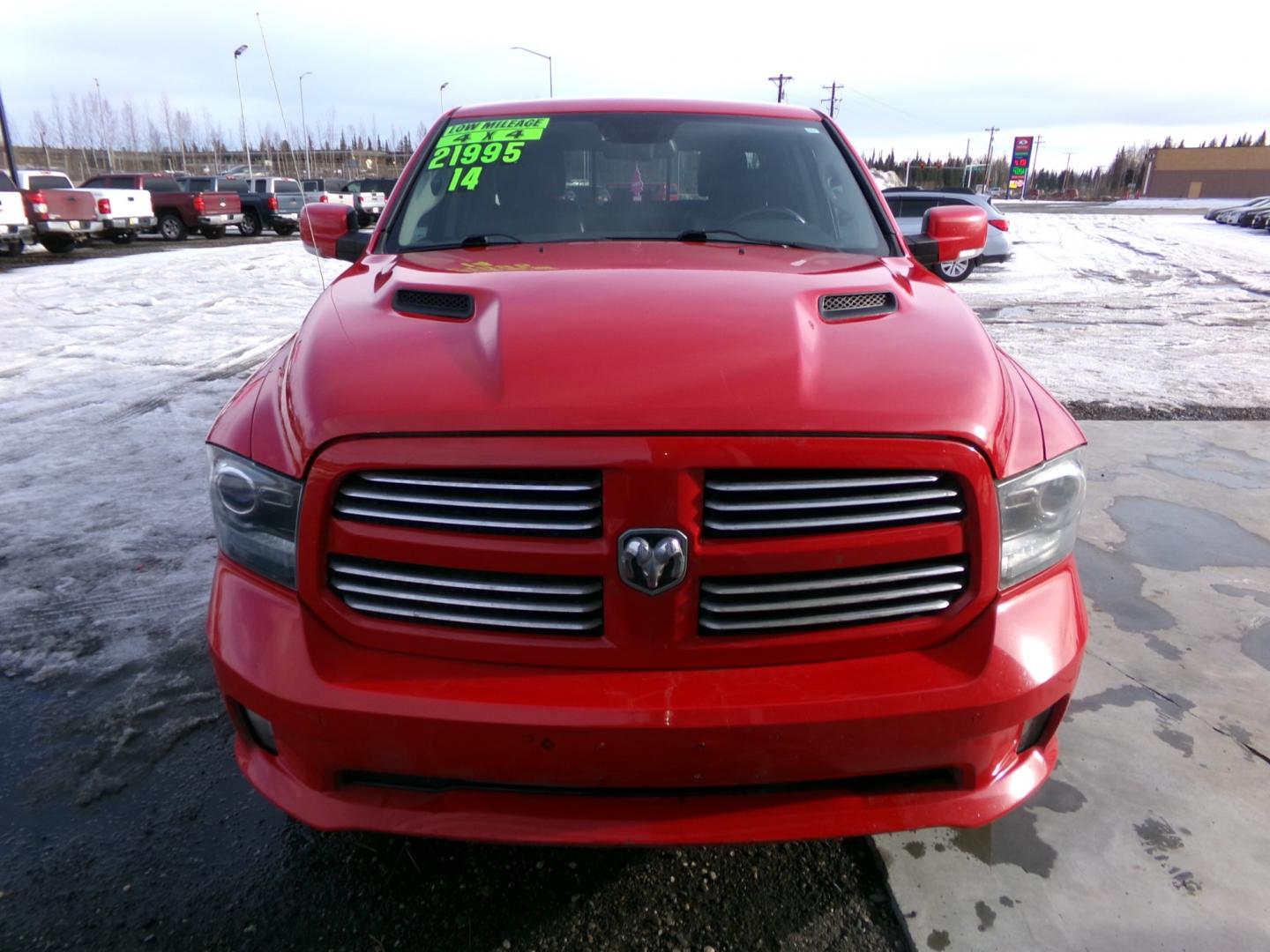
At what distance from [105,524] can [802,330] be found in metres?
3.51

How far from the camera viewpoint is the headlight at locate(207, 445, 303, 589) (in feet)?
5.40

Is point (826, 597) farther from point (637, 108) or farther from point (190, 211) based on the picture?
point (190, 211)

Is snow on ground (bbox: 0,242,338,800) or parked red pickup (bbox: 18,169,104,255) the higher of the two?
parked red pickup (bbox: 18,169,104,255)

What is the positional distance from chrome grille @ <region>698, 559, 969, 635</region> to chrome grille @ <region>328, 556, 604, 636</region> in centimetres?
24

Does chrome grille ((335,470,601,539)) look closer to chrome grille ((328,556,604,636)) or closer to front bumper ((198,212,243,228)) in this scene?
chrome grille ((328,556,604,636))

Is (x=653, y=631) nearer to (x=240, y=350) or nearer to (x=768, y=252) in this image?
(x=768, y=252)

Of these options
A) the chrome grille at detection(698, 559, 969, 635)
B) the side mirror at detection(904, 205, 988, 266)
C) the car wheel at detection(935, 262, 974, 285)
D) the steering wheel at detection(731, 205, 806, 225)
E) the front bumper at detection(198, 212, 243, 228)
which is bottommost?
the car wheel at detection(935, 262, 974, 285)

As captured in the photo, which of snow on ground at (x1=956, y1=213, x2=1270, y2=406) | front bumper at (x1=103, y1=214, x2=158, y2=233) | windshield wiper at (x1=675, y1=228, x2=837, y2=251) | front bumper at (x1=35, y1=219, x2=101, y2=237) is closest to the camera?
windshield wiper at (x1=675, y1=228, x2=837, y2=251)

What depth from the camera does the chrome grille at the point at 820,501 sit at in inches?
60.1

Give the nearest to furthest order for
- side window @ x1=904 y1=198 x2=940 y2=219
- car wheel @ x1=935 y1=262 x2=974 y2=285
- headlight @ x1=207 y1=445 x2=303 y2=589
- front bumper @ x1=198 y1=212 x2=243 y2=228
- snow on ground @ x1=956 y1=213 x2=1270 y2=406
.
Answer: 1. headlight @ x1=207 y1=445 x2=303 y2=589
2. snow on ground @ x1=956 y1=213 x2=1270 y2=406
3. car wheel @ x1=935 y1=262 x2=974 y2=285
4. side window @ x1=904 y1=198 x2=940 y2=219
5. front bumper @ x1=198 y1=212 x2=243 y2=228

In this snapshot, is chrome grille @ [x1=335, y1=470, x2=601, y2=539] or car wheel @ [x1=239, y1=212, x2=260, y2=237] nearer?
chrome grille @ [x1=335, y1=470, x2=601, y2=539]

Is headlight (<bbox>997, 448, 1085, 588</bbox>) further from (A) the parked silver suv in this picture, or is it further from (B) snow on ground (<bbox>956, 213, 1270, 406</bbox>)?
(A) the parked silver suv

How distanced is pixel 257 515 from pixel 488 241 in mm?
1316

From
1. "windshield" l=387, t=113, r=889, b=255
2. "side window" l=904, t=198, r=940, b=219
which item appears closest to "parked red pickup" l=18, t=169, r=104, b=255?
"side window" l=904, t=198, r=940, b=219
